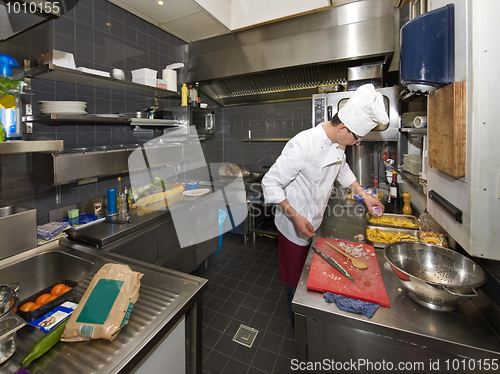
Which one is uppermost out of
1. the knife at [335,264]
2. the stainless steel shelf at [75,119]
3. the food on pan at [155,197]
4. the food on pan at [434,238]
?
the stainless steel shelf at [75,119]

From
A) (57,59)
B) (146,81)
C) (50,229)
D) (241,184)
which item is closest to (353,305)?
(50,229)

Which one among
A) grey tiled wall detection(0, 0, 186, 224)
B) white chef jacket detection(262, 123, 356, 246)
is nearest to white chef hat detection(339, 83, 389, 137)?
white chef jacket detection(262, 123, 356, 246)

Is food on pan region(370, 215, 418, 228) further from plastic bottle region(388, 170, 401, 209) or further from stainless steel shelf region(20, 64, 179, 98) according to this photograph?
stainless steel shelf region(20, 64, 179, 98)

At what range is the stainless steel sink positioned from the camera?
133 centimetres

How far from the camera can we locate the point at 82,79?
2.03m

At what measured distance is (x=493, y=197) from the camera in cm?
Result: 80

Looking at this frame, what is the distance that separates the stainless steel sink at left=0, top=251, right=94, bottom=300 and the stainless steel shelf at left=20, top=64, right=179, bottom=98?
129 centimetres

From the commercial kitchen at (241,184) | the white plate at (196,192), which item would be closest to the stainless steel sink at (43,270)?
the commercial kitchen at (241,184)

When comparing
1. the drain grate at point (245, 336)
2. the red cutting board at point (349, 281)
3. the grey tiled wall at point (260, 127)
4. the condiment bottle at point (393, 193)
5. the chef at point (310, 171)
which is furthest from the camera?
the grey tiled wall at point (260, 127)

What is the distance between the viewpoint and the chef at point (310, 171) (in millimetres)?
1454

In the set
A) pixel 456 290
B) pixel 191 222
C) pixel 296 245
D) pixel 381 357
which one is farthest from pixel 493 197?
pixel 191 222

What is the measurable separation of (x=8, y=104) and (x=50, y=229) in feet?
2.90

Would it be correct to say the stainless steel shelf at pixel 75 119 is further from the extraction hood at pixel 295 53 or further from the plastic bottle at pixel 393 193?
the plastic bottle at pixel 393 193

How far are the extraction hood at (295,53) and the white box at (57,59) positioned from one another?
1.79 metres
